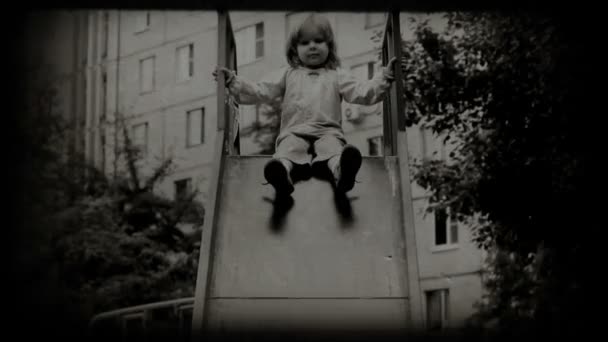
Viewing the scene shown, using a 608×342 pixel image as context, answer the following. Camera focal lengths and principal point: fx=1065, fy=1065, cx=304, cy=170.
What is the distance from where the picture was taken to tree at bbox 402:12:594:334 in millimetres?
11320

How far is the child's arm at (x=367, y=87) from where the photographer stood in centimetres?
801

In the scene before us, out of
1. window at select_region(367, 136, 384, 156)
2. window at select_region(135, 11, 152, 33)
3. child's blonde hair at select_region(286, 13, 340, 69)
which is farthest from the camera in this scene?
window at select_region(135, 11, 152, 33)

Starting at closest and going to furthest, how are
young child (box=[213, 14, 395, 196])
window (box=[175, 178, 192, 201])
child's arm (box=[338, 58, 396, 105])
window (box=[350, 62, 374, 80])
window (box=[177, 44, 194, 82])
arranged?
young child (box=[213, 14, 395, 196])
child's arm (box=[338, 58, 396, 105])
window (box=[175, 178, 192, 201])
window (box=[350, 62, 374, 80])
window (box=[177, 44, 194, 82])

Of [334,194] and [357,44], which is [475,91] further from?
[357,44]

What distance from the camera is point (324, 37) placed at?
27.7 feet

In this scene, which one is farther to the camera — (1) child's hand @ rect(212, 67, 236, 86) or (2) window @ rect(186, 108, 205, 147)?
(2) window @ rect(186, 108, 205, 147)

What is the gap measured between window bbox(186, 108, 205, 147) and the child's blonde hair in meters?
23.1

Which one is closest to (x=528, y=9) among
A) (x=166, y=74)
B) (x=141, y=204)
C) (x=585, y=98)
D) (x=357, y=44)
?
(x=585, y=98)

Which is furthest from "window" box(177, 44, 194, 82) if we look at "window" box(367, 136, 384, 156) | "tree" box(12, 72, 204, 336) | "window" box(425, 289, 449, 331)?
"window" box(425, 289, 449, 331)

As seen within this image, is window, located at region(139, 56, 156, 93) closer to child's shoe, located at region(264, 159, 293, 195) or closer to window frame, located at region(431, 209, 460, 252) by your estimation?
window frame, located at region(431, 209, 460, 252)

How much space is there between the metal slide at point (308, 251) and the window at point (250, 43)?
2115cm

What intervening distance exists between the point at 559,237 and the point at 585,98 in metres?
2.27

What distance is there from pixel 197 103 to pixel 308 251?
2480 cm

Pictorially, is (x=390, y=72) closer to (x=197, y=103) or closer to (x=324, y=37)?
(x=324, y=37)
